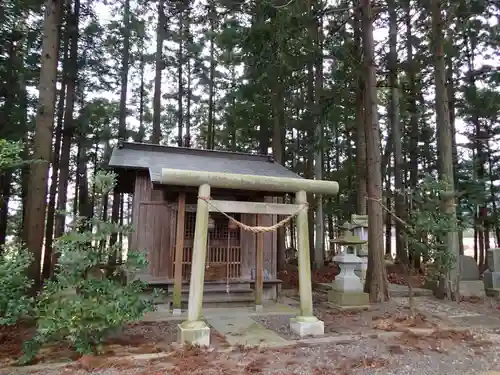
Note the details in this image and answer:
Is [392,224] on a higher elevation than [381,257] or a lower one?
higher

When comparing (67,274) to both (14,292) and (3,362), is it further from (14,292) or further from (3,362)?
(3,362)

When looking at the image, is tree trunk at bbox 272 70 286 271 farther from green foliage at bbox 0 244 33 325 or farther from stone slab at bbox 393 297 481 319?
green foliage at bbox 0 244 33 325

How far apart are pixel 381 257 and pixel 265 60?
19.9 feet

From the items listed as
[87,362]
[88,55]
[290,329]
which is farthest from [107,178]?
[88,55]

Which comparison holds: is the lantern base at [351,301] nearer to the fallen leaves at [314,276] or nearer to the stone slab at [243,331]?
the stone slab at [243,331]

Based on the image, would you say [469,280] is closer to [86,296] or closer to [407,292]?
[407,292]

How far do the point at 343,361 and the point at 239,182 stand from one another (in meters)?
3.01

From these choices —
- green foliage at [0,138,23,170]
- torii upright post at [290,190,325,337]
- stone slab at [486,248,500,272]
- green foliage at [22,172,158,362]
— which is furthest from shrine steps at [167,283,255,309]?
stone slab at [486,248,500,272]

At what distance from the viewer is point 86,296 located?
461 centimetres

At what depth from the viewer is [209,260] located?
8.73m

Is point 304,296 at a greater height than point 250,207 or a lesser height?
lesser

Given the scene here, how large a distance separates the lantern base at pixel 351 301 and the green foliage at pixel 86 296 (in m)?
4.82

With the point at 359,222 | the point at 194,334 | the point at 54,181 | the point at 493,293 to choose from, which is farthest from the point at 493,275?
the point at 54,181

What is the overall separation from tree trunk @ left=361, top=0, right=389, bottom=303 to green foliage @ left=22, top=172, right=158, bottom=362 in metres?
6.04
